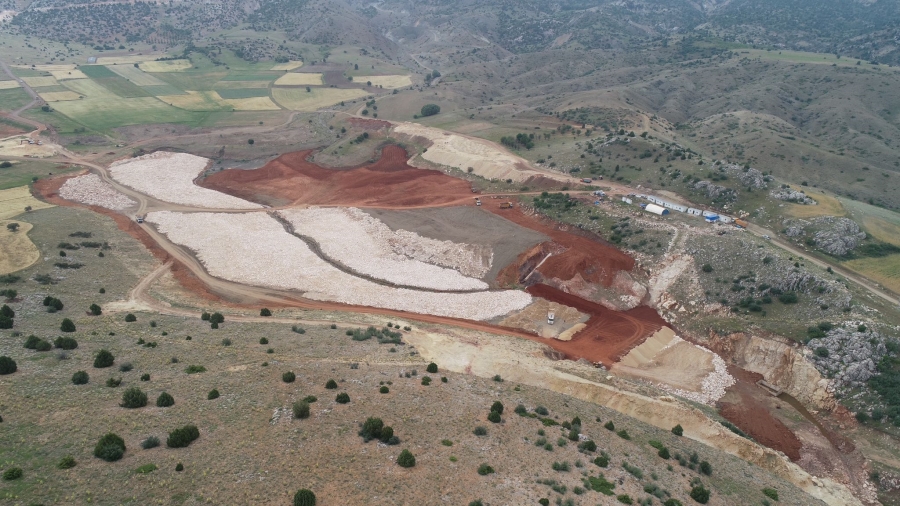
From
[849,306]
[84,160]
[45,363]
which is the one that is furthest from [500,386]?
[84,160]

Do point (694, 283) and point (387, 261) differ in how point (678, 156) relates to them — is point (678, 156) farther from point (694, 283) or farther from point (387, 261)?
point (387, 261)

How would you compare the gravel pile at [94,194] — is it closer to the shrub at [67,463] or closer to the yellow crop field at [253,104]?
the yellow crop field at [253,104]

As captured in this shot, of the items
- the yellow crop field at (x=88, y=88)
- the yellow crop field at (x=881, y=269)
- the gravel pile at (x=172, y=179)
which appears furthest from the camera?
the yellow crop field at (x=88, y=88)

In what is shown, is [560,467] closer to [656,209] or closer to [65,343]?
[65,343]

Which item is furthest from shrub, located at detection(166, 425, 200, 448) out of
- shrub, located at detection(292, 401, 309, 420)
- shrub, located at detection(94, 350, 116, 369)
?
shrub, located at detection(94, 350, 116, 369)

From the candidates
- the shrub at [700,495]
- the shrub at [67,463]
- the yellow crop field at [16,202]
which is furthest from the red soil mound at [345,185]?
the shrub at [67,463]

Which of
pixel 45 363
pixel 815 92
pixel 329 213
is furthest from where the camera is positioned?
→ pixel 815 92

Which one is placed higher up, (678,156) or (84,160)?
(678,156)
